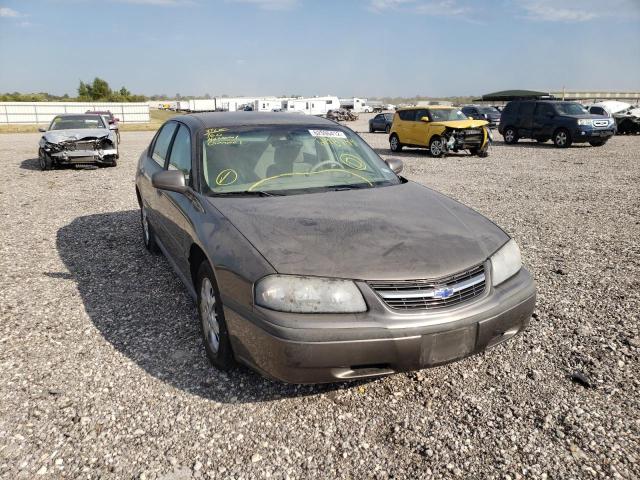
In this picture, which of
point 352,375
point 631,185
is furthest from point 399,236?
point 631,185

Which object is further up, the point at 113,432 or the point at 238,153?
the point at 238,153

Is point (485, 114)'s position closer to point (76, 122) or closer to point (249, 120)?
point (76, 122)

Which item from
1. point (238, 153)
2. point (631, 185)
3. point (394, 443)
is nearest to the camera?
point (394, 443)

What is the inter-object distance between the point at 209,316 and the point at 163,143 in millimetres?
2292

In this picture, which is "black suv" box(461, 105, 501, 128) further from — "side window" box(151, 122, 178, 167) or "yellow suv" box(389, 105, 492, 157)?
"side window" box(151, 122, 178, 167)

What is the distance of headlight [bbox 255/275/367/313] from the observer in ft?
7.77

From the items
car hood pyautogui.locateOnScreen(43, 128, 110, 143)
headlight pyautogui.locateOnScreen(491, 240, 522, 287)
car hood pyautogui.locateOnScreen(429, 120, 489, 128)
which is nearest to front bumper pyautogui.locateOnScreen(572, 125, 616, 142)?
car hood pyautogui.locateOnScreen(429, 120, 489, 128)

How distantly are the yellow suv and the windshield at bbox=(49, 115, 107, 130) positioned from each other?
32.9 ft

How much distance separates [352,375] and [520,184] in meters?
9.63

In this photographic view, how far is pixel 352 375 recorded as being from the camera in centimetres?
242

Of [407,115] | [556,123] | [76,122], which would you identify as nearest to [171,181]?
[76,122]

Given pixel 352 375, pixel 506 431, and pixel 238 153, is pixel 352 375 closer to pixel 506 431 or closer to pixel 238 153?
pixel 506 431

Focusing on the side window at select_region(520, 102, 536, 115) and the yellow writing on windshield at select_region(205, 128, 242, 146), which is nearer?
the yellow writing on windshield at select_region(205, 128, 242, 146)

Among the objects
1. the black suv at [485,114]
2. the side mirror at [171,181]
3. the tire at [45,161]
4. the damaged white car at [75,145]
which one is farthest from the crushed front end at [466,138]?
the black suv at [485,114]
